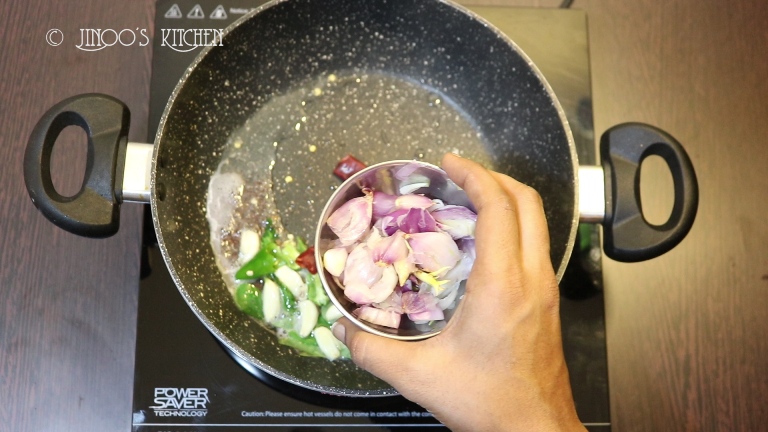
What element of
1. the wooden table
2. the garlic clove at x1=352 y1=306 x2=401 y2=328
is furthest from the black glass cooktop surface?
the garlic clove at x1=352 y1=306 x2=401 y2=328

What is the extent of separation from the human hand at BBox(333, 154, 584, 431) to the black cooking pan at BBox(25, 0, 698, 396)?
99 mm

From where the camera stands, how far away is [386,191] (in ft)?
1.88

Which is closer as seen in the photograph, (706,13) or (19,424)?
(19,424)

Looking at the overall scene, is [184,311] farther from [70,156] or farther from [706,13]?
[706,13]

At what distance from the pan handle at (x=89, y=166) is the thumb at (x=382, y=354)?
0.90 feet

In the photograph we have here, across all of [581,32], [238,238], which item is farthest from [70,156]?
[581,32]

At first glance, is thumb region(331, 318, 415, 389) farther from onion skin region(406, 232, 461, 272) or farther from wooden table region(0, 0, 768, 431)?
wooden table region(0, 0, 768, 431)

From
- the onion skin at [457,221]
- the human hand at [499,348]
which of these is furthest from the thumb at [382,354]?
the onion skin at [457,221]

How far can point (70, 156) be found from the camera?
A: 661mm

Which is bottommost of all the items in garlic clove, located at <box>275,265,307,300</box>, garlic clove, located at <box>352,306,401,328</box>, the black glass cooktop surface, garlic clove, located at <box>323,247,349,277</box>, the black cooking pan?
the black glass cooktop surface

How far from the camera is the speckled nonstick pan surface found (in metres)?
0.61

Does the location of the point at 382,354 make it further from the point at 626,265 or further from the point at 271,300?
the point at 626,265

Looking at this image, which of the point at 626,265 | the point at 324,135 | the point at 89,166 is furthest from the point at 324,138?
the point at 626,265

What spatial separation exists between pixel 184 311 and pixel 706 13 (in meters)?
0.76
